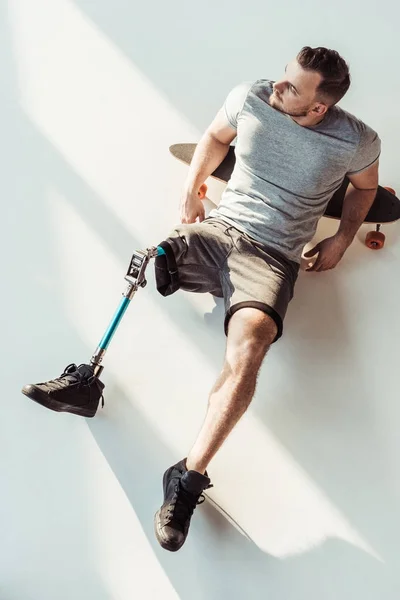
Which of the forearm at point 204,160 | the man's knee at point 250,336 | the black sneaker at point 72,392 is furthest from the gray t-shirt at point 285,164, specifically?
the black sneaker at point 72,392

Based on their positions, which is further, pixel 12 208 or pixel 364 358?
pixel 12 208

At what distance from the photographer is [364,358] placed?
2.13 meters

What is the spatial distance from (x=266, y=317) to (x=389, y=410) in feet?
1.68

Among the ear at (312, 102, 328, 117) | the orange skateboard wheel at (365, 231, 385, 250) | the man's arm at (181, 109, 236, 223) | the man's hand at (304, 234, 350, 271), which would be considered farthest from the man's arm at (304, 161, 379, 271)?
the man's arm at (181, 109, 236, 223)

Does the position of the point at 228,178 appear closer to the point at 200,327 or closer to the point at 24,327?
the point at 200,327

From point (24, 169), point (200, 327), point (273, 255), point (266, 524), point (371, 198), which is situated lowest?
point (266, 524)

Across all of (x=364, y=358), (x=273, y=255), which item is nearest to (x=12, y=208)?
(x=273, y=255)

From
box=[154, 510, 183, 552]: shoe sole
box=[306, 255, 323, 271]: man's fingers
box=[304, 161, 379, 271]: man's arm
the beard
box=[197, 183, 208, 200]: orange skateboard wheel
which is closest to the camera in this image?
box=[154, 510, 183, 552]: shoe sole

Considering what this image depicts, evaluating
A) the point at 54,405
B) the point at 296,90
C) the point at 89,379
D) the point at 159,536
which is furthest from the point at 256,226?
the point at 159,536

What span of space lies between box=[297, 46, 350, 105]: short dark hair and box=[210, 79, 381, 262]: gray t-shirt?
0.11 metres

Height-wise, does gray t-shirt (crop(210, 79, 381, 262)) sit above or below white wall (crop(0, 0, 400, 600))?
above

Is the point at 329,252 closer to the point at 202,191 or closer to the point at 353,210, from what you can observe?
the point at 353,210

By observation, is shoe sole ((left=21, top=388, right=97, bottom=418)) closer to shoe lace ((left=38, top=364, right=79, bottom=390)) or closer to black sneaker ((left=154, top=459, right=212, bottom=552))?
shoe lace ((left=38, top=364, right=79, bottom=390))

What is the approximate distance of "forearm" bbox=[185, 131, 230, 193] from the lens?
2.14m
